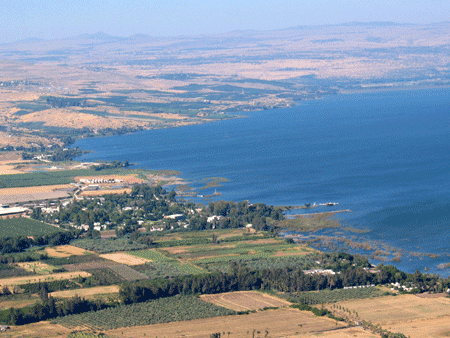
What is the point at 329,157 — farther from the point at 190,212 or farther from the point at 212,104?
the point at 212,104

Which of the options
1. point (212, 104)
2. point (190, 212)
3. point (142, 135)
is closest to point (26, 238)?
point (190, 212)

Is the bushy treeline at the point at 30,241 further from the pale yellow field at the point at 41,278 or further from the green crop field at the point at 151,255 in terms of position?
the pale yellow field at the point at 41,278

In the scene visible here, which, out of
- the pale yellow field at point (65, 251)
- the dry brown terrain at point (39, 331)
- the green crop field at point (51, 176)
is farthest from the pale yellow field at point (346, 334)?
the green crop field at point (51, 176)

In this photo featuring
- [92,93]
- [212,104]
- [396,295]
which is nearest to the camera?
[396,295]

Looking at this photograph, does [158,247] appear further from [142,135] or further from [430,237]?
[142,135]

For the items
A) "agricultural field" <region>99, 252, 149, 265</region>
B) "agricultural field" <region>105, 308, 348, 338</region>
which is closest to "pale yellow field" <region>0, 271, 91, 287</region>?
"agricultural field" <region>99, 252, 149, 265</region>

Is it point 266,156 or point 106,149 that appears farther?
point 106,149

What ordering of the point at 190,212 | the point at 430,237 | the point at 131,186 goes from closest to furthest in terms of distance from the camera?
1. the point at 430,237
2. the point at 190,212
3. the point at 131,186
